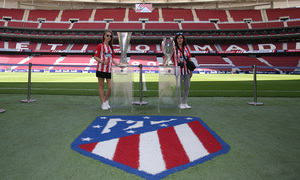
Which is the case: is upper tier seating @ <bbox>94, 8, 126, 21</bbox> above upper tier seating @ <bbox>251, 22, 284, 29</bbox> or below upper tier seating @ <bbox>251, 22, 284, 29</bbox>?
above

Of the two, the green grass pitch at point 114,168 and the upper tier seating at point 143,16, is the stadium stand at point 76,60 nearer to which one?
the upper tier seating at point 143,16

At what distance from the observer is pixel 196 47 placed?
110ft

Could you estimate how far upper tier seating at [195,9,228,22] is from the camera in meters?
36.2

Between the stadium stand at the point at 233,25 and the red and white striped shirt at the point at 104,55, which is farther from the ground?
the stadium stand at the point at 233,25

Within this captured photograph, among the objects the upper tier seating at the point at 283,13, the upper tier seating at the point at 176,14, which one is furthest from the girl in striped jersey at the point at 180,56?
the upper tier seating at the point at 283,13

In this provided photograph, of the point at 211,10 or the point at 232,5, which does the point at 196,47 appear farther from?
the point at 232,5

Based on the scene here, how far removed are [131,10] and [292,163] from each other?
40681mm


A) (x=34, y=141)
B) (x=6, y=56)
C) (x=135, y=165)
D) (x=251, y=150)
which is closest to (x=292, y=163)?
(x=251, y=150)

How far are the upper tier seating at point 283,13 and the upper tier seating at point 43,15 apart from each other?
42.4m

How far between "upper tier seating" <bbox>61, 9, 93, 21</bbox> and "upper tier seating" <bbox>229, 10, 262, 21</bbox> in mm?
29663

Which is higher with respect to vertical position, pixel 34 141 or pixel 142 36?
pixel 142 36

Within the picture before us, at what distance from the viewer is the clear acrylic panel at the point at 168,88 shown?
3.80 meters

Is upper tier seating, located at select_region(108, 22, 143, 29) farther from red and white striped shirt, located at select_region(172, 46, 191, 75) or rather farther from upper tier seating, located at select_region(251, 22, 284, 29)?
red and white striped shirt, located at select_region(172, 46, 191, 75)

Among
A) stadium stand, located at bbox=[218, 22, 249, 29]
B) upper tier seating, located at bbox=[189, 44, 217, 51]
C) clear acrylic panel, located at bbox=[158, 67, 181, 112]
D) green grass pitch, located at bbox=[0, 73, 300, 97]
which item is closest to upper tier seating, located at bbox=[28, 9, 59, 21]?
upper tier seating, located at bbox=[189, 44, 217, 51]
